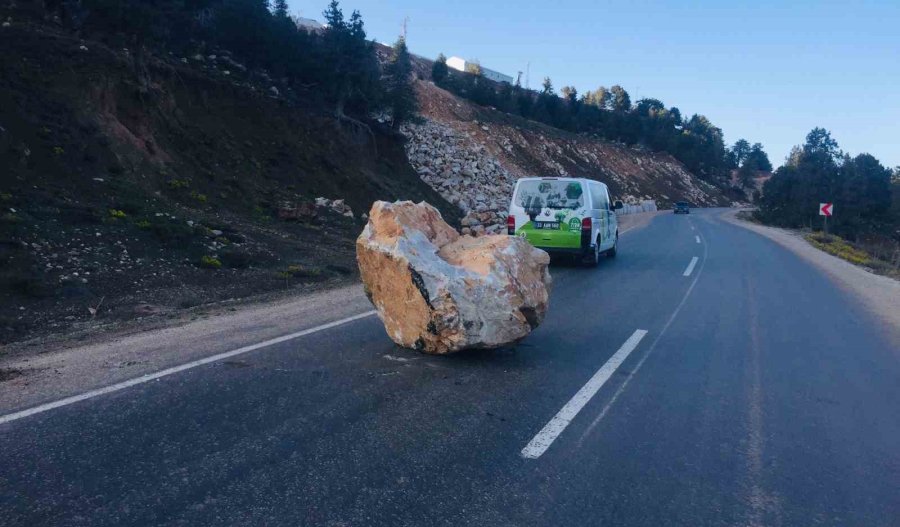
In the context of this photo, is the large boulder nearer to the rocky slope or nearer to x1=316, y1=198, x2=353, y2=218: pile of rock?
x1=316, y1=198, x2=353, y2=218: pile of rock

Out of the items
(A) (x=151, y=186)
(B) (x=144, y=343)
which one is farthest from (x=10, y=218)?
(A) (x=151, y=186)

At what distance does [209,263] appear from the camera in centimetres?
1316

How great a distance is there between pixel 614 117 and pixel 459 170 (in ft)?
215

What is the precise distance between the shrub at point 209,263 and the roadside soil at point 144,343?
2469mm

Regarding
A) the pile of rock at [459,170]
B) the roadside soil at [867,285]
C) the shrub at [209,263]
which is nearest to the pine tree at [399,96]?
the pile of rock at [459,170]

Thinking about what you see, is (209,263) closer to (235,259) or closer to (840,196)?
(235,259)

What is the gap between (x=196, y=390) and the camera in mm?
5965

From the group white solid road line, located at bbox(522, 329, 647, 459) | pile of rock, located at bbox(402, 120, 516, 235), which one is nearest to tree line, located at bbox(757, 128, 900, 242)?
pile of rock, located at bbox(402, 120, 516, 235)

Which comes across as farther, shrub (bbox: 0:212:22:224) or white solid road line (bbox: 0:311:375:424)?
shrub (bbox: 0:212:22:224)

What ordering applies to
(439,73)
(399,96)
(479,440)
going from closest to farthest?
(479,440)
(399,96)
(439,73)

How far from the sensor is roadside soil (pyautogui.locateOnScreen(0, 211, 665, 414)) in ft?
20.1

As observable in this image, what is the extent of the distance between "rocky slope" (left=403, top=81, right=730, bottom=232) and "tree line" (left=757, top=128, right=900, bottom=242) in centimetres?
1886

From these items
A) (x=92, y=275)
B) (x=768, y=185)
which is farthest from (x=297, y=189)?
(x=768, y=185)

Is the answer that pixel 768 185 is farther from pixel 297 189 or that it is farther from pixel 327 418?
pixel 327 418
